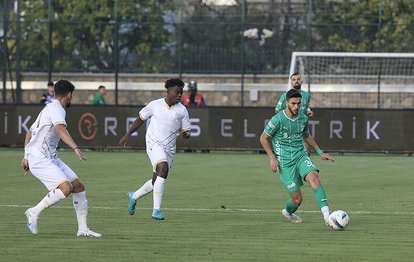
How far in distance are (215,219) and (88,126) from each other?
17505 millimetres

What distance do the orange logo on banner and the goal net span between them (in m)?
9.56

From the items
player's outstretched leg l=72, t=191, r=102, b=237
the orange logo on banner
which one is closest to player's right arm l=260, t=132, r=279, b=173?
player's outstretched leg l=72, t=191, r=102, b=237

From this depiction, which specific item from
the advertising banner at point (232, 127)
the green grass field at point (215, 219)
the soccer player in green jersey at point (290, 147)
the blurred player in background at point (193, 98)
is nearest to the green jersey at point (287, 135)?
the soccer player in green jersey at point (290, 147)

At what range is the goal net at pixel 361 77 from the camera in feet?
133

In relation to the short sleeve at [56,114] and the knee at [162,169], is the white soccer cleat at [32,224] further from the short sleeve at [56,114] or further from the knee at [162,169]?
the knee at [162,169]

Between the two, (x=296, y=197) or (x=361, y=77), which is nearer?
(x=296, y=197)

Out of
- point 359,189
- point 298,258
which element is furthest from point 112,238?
point 359,189

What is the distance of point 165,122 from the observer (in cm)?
1611

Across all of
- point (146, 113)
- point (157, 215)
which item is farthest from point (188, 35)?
point (157, 215)

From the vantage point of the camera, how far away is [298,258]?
11.7 metres

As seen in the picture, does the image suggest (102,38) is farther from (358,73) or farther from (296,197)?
(296,197)

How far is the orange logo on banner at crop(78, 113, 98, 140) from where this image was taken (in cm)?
3259

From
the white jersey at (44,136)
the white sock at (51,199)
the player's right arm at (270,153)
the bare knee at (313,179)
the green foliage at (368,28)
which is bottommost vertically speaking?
the white sock at (51,199)

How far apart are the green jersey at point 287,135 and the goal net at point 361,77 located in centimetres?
2495
